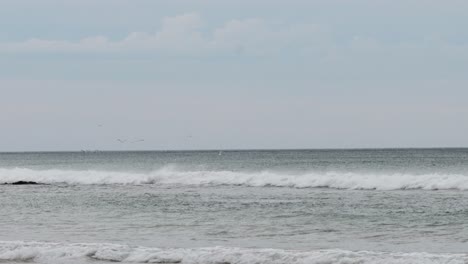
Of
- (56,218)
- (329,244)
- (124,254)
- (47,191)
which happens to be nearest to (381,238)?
(329,244)

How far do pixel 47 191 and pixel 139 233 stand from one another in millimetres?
23750

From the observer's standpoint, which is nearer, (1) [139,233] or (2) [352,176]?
(1) [139,233]

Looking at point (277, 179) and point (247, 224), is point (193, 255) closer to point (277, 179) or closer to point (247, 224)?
point (247, 224)

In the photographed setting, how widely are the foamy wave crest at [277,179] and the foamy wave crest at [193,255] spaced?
73.3ft

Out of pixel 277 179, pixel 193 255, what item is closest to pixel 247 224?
pixel 193 255

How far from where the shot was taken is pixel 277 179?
155ft

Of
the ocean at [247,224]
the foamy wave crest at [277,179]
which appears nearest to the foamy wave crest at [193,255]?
the ocean at [247,224]

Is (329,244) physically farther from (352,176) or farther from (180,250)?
(352,176)

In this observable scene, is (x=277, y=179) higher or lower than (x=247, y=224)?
higher

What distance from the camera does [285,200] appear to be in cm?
3350

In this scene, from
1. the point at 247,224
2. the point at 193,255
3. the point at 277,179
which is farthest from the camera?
the point at 277,179

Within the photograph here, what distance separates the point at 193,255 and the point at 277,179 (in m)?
29.8

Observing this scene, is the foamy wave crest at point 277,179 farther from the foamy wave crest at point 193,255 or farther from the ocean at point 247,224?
the foamy wave crest at point 193,255

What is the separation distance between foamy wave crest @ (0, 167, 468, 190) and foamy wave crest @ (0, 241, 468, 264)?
22337 mm
